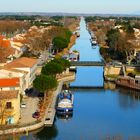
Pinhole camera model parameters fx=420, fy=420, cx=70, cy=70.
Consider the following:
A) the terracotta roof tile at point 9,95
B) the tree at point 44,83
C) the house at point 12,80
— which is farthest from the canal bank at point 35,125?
the house at point 12,80

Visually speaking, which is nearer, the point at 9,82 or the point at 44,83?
the point at 9,82

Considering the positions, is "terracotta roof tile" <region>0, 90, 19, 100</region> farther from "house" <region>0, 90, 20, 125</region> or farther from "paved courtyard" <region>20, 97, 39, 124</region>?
"paved courtyard" <region>20, 97, 39, 124</region>

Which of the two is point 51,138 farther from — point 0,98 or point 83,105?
point 83,105

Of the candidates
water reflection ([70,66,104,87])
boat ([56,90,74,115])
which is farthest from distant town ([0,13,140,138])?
water reflection ([70,66,104,87])

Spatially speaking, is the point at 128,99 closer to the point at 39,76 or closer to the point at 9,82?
the point at 39,76

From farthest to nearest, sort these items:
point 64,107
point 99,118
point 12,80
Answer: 1. point 12,80
2. point 64,107
3. point 99,118

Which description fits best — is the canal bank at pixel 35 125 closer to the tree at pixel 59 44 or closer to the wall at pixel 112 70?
the wall at pixel 112 70

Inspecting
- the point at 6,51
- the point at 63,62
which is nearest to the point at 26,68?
the point at 63,62
